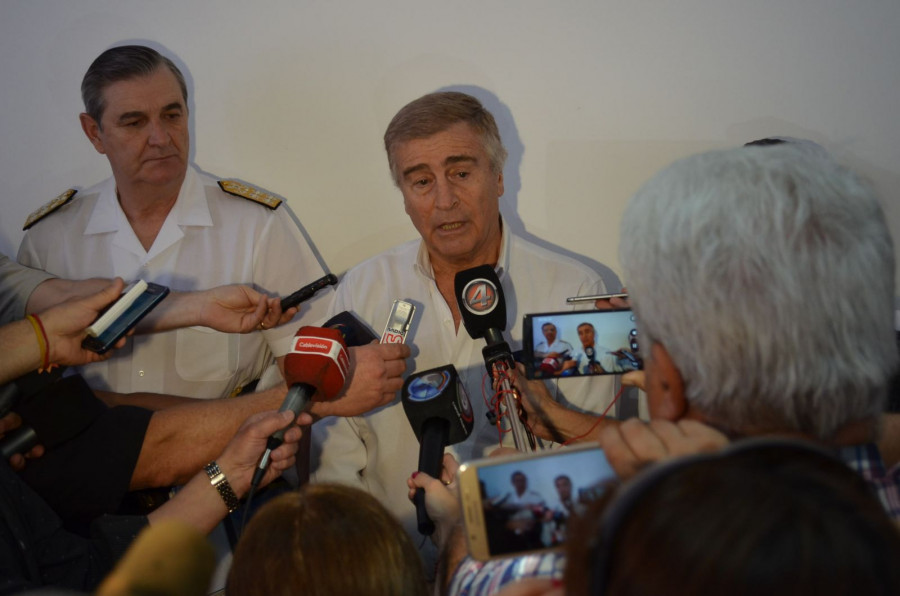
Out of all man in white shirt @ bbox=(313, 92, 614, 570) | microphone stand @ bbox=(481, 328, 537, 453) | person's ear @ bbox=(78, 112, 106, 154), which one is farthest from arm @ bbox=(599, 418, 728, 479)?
person's ear @ bbox=(78, 112, 106, 154)

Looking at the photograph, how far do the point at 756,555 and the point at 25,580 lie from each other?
1.51 metres

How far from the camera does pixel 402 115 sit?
2.59 m

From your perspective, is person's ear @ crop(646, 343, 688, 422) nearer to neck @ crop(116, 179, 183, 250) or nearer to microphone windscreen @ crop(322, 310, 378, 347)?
microphone windscreen @ crop(322, 310, 378, 347)

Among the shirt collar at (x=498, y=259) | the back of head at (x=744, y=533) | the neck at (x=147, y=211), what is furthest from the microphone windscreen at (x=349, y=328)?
the back of head at (x=744, y=533)

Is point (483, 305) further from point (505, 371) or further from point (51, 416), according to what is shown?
point (51, 416)

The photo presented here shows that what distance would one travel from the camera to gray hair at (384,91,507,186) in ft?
8.33

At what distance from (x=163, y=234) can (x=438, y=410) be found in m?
1.52

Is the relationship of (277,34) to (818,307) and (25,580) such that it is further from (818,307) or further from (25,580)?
(818,307)

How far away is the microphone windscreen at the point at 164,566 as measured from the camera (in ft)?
2.22

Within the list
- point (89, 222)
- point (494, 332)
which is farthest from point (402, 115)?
point (89, 222)

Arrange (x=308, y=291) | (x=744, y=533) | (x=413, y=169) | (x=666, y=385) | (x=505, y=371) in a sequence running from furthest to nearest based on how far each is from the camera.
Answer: (x=413, y=169) < (x=308, y=291) < (x=505, y=371) < (x=666, y=385) < (x=744, y=533)

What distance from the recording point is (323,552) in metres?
1.13

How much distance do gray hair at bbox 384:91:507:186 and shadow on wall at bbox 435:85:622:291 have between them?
1.12ft

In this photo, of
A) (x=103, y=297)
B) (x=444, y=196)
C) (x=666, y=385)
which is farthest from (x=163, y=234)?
(x=666, y=385)
